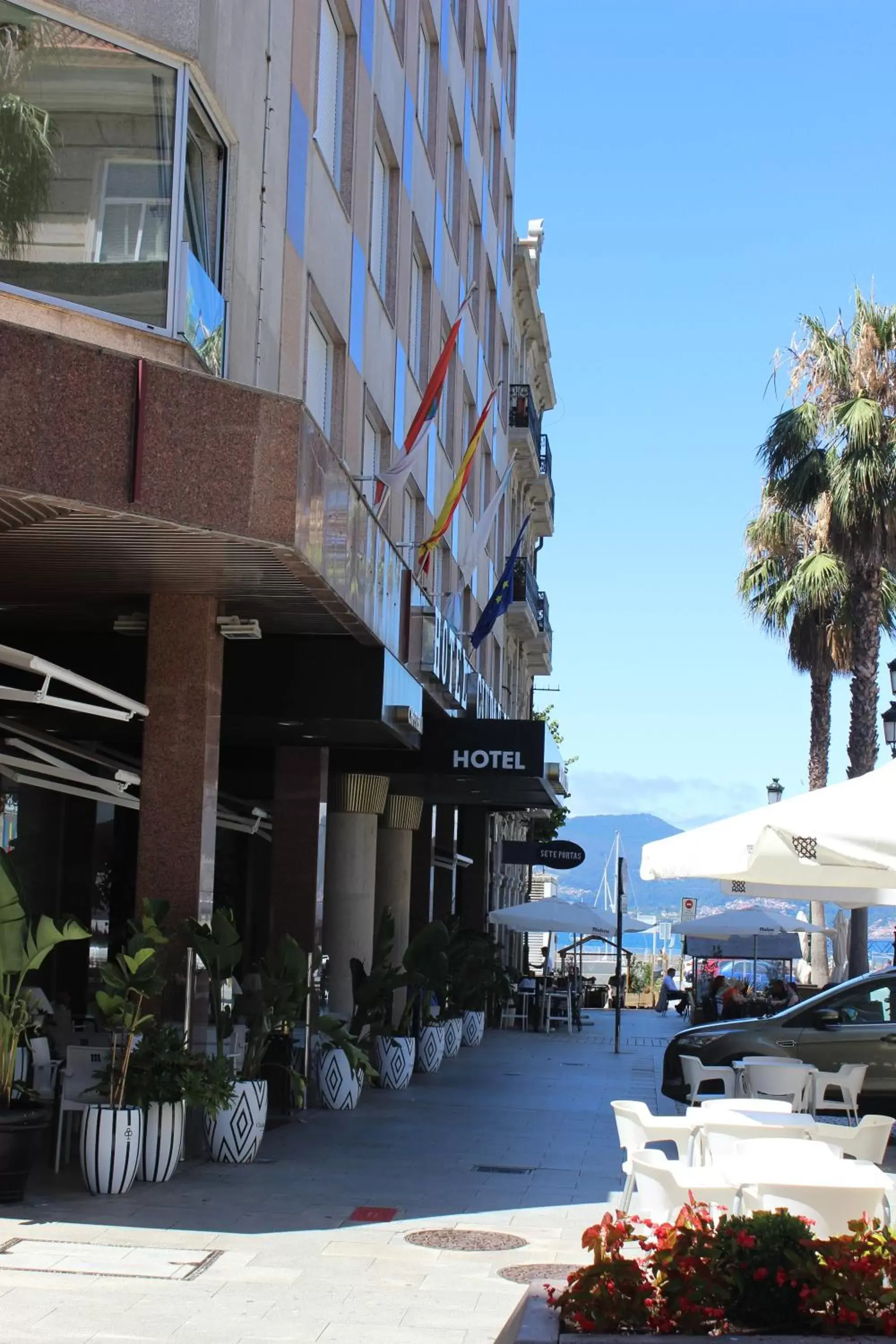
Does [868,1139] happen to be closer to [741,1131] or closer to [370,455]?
Answer: [741,1131]

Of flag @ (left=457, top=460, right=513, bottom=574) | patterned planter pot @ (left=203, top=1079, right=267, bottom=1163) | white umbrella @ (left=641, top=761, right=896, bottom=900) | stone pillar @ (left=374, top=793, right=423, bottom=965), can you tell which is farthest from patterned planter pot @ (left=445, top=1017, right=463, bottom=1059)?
white umbrella @ (left=641, top=761, right=896, bottom=900)

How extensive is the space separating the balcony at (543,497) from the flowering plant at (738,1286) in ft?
127

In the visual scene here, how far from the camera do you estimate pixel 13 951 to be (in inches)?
414

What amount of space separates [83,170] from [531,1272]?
7.41 metres

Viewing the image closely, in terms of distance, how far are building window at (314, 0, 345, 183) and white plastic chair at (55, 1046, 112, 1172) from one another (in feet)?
32.4

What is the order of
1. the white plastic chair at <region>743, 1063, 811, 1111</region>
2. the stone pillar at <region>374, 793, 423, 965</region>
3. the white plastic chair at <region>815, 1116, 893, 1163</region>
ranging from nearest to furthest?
the white plastic chair at <region>815, 1116, 893, 1163</region> → the white plastic chair at <region>743, 1063, 811, 1111</region> → the stone pillar at <region>374, 793, 423, 965</region>

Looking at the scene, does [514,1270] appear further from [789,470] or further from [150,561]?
[789,470]

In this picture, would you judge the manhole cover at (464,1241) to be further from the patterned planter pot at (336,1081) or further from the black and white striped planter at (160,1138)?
the patterned planter pot at (336,1081)

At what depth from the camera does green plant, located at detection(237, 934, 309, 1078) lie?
1355cm

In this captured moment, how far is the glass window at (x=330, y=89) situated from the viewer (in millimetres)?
17609

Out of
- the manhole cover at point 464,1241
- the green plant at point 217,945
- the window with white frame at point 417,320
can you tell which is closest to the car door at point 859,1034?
→ the green plant at point 217,945

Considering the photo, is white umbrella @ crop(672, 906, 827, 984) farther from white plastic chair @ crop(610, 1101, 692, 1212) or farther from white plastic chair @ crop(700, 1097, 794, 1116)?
white plastic chair @ crop(610, 1101, 692, 1212)

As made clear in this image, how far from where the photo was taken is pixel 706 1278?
5.87 meters

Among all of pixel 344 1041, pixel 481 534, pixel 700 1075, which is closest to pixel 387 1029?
pixel 344 1041
